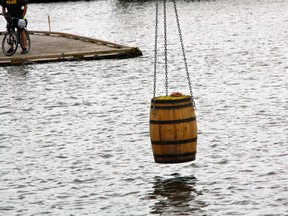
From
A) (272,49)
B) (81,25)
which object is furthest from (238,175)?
(81,25)

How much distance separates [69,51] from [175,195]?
59.0 feet

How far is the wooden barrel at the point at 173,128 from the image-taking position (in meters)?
12.8

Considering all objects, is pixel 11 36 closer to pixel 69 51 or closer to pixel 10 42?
pixel 10 42

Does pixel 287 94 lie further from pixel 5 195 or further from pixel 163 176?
pixel 5 195

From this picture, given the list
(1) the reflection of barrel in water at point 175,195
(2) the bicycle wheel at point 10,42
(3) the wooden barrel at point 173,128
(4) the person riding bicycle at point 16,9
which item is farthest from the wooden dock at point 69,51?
(1) the reflection of barrel in water at point 175,195

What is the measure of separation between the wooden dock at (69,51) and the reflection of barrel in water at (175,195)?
1562 cm

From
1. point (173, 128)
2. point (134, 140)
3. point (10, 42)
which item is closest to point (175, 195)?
point (173, 128)

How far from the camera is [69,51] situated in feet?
97.4

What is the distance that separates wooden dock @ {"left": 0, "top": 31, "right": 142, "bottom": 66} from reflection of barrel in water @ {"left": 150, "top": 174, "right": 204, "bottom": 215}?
1562 centimetres

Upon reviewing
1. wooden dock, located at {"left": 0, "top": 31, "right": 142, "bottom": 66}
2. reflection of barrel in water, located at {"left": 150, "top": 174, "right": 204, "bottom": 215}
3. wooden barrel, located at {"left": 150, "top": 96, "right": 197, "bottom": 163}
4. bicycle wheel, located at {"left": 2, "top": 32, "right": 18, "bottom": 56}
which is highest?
wooden barrel, located at {"left": 150, "top": 96, "right": 197, "bottom": 163}

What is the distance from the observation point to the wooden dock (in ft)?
93.2

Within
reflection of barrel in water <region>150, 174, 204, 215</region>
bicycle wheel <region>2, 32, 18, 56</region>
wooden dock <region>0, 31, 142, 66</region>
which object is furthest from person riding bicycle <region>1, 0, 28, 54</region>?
reflection of barrel in water <region>150, 174, 204, 215</region>

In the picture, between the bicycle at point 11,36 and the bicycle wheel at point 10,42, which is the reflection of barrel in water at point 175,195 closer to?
the bicycle at point 11,36

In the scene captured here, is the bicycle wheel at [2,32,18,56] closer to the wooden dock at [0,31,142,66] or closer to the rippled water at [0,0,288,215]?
the wooden dock at [0,31,142,66]
